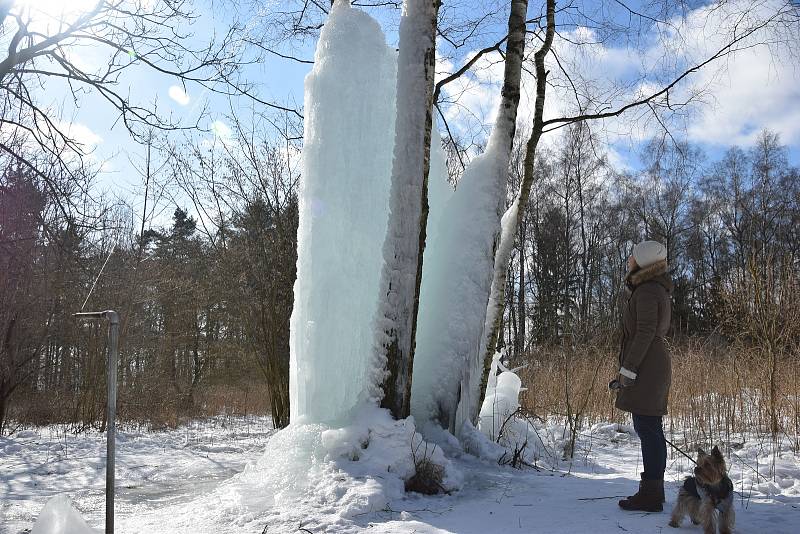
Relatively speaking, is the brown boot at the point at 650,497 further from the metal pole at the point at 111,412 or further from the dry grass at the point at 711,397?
the metal pole at the point at 111,412

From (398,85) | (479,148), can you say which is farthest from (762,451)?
(479,148)

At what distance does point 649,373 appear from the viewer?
3000 millimetres

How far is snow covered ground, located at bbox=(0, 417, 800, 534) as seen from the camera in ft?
9.35

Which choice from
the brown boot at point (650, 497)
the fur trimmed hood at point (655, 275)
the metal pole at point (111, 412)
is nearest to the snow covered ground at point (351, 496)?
the brown boot at point (650, 497)

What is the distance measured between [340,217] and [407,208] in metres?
0.51

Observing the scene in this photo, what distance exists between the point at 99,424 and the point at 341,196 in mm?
6875

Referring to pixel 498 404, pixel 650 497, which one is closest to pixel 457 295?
pixel 498 404

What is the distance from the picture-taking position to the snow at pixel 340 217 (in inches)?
156

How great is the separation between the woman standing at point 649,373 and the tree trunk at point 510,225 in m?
2.22

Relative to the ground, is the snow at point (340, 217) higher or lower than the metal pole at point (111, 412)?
higher

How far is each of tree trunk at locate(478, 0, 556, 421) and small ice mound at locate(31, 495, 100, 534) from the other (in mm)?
3536

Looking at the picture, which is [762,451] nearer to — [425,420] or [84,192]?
[425,420]

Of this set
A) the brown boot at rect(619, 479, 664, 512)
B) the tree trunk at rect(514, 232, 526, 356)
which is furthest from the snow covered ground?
the tree trunk at rect(514, 232, 526, 356)

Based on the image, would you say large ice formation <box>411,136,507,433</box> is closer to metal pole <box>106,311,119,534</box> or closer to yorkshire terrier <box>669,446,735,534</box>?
yorkshire terrier <box>669,446,735,534</box>
